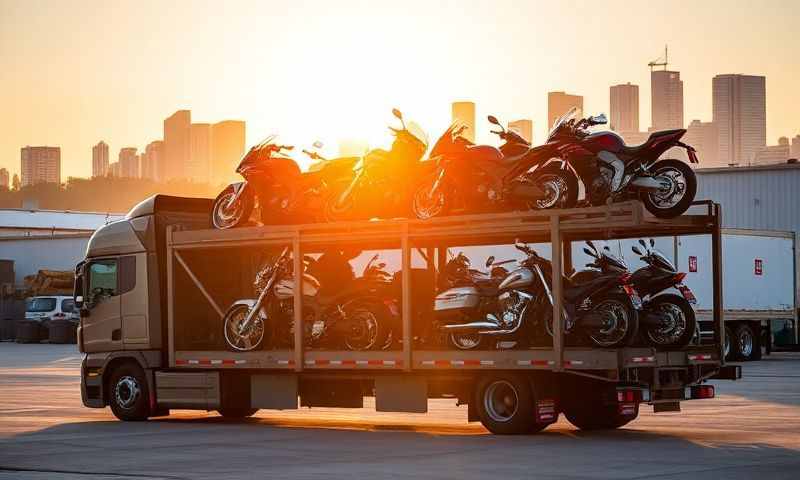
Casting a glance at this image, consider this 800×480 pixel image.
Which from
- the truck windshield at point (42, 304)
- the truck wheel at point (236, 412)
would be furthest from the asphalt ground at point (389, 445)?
the truck windshield at point (42, 304)

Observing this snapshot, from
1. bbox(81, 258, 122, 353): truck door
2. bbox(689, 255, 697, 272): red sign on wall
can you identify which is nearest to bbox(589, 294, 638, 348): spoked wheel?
bbox(81, 258, 122, 353): truck door

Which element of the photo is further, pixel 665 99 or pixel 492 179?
pixel 665 99

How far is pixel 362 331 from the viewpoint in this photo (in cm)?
1905

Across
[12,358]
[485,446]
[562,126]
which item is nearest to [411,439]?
[485,446]

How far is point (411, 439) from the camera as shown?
17.4 metres

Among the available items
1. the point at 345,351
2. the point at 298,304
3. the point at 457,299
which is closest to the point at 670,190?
the point at 457,299

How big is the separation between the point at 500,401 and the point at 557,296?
5.08 feet

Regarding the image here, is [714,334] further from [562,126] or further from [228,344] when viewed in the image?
[228,344]

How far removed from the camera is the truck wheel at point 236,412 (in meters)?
20.8

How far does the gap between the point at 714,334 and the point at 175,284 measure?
7.69m

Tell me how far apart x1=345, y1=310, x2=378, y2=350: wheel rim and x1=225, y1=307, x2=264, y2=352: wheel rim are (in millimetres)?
1492

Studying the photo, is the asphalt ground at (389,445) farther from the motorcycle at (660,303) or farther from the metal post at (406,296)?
the motorcycle at (660,303)

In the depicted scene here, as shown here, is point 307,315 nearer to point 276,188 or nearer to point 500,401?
point 276,188

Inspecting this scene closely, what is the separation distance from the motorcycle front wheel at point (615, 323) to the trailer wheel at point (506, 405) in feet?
3.33
